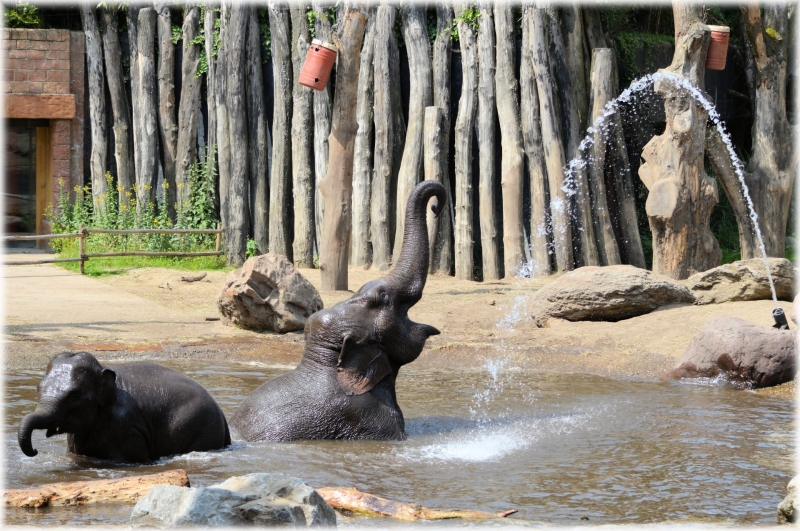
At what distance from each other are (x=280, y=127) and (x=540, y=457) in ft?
31.1

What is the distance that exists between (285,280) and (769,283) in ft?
15.9

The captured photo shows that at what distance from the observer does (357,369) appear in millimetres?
6254

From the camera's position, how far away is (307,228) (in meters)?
14.6

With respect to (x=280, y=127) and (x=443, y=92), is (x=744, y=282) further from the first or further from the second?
(x=280, y=127)

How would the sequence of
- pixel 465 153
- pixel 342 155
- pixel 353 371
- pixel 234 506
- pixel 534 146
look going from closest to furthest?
pixel 234 506
pixel 353 371
pixel 342 155
pixel 534 146
pixel 465 153

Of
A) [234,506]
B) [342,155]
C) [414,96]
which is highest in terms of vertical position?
[414,96]

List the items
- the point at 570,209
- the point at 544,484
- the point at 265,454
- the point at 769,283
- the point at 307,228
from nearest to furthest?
the point at 544,484 < the point at 265,454 < the point at 769,283 < the point at 570,209 < the point at 307,228

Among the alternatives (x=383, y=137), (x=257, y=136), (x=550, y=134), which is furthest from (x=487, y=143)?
(x=257, y=136)

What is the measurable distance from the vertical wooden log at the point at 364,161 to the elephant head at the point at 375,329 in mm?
7897

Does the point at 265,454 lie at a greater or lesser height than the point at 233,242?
lesser

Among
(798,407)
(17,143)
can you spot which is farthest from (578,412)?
(17,143)

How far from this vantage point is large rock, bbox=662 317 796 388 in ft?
27.0

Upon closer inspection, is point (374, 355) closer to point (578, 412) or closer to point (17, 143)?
point (578, 412)

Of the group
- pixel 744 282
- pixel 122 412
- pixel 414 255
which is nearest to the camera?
pixel 122 412
